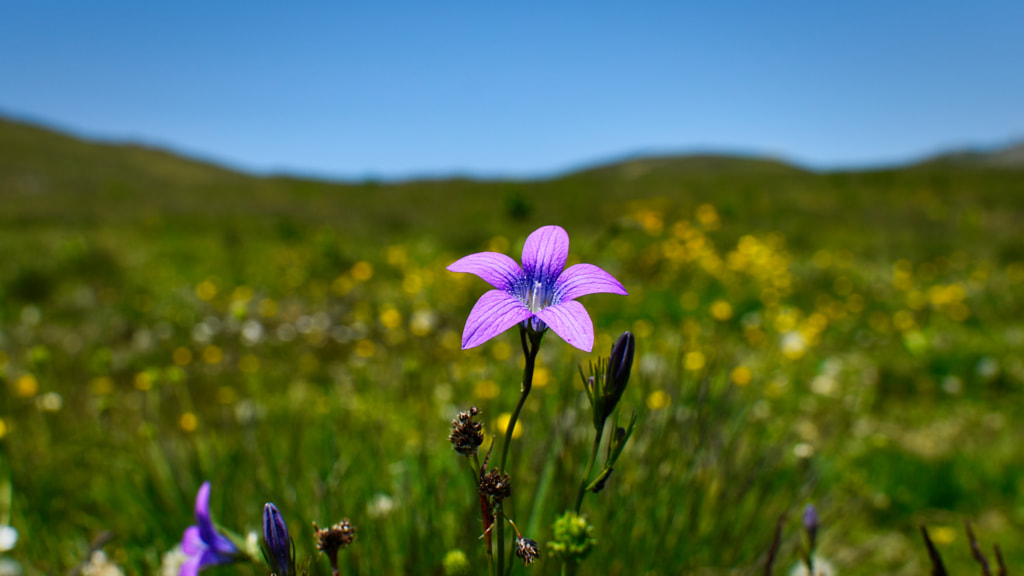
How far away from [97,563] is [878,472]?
11.8 feet

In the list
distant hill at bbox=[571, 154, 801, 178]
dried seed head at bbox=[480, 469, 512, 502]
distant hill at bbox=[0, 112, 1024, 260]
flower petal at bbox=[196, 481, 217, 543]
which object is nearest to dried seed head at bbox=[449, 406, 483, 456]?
dried seed head at bbox=[480, 469, 512, 502]

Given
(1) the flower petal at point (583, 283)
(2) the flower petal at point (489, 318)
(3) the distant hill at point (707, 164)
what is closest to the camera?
(2) the flower petal at point (489, 318)

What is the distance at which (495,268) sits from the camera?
948mm

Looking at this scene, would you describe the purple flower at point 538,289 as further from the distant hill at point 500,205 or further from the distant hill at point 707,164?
the distant hill at point 707,164

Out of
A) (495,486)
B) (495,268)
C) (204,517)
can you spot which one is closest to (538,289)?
(495,268)

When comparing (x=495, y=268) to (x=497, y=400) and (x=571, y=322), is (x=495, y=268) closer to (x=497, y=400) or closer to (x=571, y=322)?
(x=571, y=322)

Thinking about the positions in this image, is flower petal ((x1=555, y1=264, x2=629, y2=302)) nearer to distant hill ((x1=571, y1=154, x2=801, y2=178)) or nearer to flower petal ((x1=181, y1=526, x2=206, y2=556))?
flower petal ((x1=181, y1=526, x2=206, y2=556))

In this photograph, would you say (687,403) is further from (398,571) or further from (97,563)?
(97,563)

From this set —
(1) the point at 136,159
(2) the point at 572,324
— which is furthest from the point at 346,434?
(1) the point at 136,159

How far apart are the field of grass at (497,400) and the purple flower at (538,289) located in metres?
0.44

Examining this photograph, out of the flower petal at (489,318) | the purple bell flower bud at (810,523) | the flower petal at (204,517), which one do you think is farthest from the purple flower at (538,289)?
the purple bell flower bud at (810,523)

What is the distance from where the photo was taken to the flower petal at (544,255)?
1.00 m

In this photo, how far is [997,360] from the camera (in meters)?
4.64

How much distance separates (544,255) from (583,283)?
116 mm
